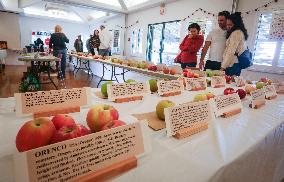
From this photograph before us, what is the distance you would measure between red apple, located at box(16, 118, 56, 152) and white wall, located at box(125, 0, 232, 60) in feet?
17.3

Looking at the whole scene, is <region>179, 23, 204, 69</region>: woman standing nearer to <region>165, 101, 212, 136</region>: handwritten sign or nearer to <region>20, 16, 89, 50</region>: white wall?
<region>165, 101, 212, 136</region>: handwritten sign

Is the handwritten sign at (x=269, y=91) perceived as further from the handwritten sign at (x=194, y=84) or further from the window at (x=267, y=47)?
the window at (x=267, y=47)

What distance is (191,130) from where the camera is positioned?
75 cm

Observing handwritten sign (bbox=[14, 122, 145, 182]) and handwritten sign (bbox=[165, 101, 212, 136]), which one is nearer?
handwritten sign (bbox=[14, 122, 145, 182])

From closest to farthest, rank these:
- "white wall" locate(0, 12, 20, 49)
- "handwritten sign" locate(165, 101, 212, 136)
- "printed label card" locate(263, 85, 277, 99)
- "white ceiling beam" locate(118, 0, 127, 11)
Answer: "handwritten sign" locate(165, 101, 212, 136)
"printed label card" locate(263, 85, 277, 99)
"white ceiling beam" locate(118, 0, 127, 11)
"white wall" locate(0, 12, 20, 49)

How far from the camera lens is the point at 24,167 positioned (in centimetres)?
38

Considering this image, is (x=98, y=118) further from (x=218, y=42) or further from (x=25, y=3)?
(x=25, y=3)

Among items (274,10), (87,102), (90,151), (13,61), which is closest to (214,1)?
(274,10)

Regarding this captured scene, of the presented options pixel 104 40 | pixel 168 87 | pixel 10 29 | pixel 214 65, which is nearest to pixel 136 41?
pixel 104 40

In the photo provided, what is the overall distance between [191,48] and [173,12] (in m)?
3.94

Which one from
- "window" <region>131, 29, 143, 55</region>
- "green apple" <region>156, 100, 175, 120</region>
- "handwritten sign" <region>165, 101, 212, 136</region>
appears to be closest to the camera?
"handwritten sign" <region>165, 101, 212, 136</region>

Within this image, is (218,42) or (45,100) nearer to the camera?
(45,100)

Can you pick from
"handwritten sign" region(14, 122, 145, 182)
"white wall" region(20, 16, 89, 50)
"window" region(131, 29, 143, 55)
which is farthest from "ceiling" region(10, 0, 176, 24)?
"handwritten sign" region(14, 122, 145, 182)

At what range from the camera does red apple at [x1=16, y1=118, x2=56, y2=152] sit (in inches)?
19.4
